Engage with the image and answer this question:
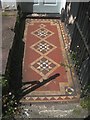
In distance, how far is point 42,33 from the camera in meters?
7.58

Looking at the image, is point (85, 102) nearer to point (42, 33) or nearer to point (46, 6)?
point (42, 33)

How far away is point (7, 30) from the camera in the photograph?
6551 millimetres

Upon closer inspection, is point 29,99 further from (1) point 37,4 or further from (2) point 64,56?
(1) point 37,4

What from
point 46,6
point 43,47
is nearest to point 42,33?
point 43,47

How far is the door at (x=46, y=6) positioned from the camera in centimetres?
838

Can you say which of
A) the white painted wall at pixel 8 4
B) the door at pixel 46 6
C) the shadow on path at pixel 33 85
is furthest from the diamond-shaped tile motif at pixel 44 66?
the door at pixel 46 6

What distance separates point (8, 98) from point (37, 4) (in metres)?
4.57

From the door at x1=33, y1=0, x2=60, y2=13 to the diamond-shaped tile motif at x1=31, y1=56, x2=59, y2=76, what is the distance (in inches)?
108

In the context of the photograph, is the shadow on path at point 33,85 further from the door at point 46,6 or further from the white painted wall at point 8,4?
the door at point 46,6

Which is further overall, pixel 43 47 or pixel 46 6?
pixel 46 6

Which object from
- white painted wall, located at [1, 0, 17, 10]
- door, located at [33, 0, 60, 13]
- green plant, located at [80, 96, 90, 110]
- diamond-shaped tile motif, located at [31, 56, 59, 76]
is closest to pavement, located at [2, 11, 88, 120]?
green plant, located at [80, 96, 90, 110]

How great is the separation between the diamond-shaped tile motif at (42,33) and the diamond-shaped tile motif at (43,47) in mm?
306

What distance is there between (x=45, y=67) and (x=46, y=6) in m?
3.17

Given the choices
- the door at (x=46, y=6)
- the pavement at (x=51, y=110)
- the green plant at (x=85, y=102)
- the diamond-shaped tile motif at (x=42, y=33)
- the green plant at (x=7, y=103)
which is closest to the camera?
the green plant at (x=7, y=103)
